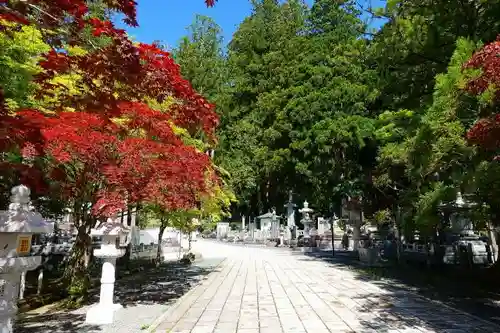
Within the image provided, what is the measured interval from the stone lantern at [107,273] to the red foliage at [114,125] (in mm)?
378

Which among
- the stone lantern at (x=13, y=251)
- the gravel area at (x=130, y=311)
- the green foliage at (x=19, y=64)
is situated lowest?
the gravel area at (x=130, y=311)

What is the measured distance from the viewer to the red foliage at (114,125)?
4.67 meters

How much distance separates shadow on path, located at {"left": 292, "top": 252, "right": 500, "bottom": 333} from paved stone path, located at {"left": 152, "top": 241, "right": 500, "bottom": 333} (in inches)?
0.7

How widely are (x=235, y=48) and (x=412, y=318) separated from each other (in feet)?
141

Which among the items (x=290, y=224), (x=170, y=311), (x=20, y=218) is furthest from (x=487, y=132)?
(x=290, y=224)

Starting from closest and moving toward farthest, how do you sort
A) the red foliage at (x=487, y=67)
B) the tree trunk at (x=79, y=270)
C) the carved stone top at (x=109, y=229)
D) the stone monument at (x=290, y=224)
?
1. the red foliage at (x=487, y=67)
2. the carved stone top at (x=109, y=229)
3. the tree trunk at (x=79, y=270)
4. the stone monument at (x=290, y=224)

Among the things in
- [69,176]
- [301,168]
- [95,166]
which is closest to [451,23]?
[95,166]

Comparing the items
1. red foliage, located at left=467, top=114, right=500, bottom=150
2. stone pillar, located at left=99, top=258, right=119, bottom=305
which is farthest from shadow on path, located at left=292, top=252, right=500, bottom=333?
stone pillar, located at left=99, top=258, right=119, bottom=305

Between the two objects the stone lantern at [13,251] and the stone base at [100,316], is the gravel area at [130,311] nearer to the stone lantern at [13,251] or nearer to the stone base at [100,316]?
the stone base at [100,316]

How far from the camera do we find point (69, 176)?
833 cm

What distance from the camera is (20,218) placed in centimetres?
388

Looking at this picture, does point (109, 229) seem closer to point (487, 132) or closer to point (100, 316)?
point (100, 316)

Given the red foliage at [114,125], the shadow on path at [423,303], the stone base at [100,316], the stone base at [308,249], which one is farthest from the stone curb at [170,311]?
the stone base at [308,249]

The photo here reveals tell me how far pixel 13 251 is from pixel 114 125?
3.97 meters
